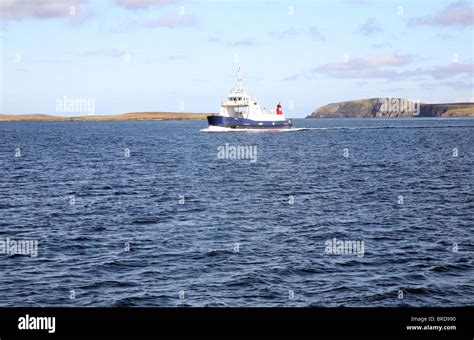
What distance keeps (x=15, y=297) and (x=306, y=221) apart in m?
16.1

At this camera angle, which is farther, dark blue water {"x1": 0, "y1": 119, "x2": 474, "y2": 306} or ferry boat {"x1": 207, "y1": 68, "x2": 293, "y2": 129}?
ferry boat {"x1": 207, "y1": 68, "x2": 293, "y2": 129}

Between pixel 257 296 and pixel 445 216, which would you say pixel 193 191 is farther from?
pixel 257 296

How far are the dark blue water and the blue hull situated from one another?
67.3 metres

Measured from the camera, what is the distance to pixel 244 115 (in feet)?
395

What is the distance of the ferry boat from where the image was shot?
4651 inches

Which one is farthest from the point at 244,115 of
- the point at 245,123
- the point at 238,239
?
the point at 238,239

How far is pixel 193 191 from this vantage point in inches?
1608

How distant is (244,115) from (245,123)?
117 inches

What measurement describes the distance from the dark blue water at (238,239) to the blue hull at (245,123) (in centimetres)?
6731
